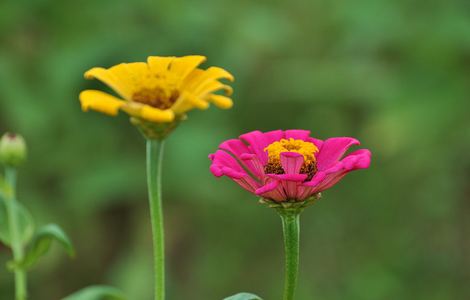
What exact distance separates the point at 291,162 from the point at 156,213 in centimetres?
9

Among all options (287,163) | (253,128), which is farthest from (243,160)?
(253,128)

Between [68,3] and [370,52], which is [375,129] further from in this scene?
[68,3]

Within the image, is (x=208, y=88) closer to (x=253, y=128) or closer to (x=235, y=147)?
(x=235, y=147)

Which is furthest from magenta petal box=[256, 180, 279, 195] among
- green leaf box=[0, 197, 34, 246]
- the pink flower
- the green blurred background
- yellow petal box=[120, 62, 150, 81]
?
the green blurred background

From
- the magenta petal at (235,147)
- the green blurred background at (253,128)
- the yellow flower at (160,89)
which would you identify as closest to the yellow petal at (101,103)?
the yellow flower at (160,89)

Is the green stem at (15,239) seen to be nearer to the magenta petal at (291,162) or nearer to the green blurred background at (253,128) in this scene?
the magenta petal at (291,162)

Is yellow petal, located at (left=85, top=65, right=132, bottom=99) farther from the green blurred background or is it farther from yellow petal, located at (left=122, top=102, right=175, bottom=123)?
the green blurred background

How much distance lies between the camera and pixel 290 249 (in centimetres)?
54

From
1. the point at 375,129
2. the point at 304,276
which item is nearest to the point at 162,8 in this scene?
the point at 375,129

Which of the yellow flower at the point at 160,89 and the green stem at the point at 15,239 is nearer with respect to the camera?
the yellow flower at the point at 160,89

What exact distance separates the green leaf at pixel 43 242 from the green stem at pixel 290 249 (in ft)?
0.45

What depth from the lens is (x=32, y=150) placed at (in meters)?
1.58

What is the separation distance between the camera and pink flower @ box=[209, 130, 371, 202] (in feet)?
1.72

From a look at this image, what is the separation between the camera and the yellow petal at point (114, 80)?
532 millimetres
